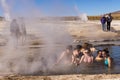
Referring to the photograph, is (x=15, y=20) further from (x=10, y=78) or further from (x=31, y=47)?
(x=10, y=78)

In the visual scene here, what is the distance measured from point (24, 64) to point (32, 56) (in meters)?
2.83

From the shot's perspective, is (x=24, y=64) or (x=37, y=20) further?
(x=37, y=20)

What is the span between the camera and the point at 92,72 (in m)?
12.1

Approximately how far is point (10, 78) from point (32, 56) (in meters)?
5.89

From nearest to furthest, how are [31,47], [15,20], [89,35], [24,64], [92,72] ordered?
[92,72]
[24,64]
[15,20]
[31,47]
[89,35]

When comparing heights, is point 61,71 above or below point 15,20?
below

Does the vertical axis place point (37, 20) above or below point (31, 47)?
above

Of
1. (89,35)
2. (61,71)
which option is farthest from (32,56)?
(89,35)

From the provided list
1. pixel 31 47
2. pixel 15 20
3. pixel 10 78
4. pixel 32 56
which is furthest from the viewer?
pixel 31 47

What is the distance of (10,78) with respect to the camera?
422 inches

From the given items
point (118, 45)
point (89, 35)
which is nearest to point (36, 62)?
point (118, 45)

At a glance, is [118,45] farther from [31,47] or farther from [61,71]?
[61,71]

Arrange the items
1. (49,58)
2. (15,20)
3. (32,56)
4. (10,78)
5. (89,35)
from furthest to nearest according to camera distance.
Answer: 1. (89,35)
2. (15,20)
3. (32,56)
4. (49,58)
5. (10,78)

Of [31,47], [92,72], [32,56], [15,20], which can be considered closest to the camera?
[92,72]
